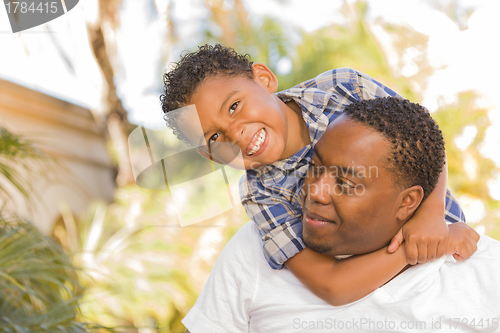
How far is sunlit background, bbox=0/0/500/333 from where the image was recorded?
4.32 m

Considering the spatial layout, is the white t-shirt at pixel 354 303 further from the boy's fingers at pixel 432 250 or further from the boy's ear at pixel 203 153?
the boy's ear at pixel 203 153

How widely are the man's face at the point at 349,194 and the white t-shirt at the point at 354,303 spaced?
165 millimetres

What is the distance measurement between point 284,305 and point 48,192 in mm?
5345

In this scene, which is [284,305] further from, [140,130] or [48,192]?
[48,192]

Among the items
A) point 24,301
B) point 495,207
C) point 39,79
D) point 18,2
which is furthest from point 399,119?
point 39,79

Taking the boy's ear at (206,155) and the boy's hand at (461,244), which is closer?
the boy's hand at (461,244)

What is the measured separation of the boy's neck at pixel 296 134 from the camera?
1421 millimetres

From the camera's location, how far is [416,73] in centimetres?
516

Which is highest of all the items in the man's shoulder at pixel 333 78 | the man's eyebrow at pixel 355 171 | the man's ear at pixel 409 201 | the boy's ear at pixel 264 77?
the boy's ear at pixel 264 77

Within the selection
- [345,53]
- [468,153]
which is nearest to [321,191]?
[468,153]

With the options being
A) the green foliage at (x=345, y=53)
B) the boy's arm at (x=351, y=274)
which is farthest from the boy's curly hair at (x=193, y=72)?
the green foliage at (x=345, y=53)

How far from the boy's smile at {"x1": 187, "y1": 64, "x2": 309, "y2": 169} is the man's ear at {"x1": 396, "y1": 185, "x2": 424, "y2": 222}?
0.44 metres

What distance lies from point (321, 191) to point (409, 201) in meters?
0.26

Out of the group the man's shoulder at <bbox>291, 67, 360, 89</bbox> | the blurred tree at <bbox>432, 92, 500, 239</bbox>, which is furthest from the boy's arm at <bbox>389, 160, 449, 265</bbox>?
the blurred tree at <bbox>432, 92, 500, 239</bbox>
